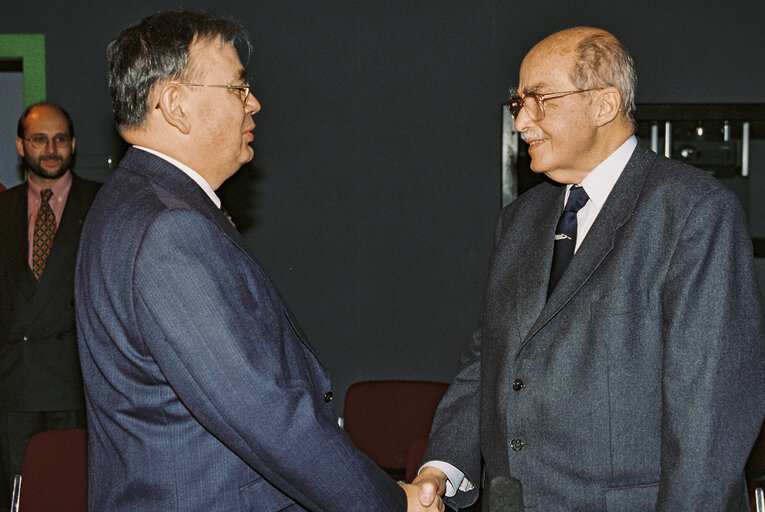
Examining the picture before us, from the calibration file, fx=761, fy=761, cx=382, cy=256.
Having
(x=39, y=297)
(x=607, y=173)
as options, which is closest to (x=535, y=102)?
(x=607, y=173)

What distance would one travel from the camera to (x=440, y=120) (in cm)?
445

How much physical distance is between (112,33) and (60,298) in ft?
5.22

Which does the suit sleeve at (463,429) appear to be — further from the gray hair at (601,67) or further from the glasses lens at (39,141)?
the glasses lens at (39,141)

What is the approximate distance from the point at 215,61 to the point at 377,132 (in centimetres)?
272

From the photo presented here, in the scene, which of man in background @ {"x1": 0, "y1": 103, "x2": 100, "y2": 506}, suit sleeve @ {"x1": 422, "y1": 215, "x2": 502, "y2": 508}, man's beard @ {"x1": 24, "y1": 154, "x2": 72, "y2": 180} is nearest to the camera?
suit sleeve @ {"x1": 422, "y1": 215, "x2": 502, "y2": 508}

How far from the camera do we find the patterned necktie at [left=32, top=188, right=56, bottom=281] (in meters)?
4.10

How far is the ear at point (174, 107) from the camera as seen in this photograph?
1727 millimetres

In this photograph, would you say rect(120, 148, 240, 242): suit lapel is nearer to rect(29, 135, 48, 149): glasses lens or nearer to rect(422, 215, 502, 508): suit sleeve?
rect(422, 215, 502, 508): suit sleeve

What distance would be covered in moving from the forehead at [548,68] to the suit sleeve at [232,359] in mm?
969

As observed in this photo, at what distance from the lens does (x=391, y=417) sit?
385 cm

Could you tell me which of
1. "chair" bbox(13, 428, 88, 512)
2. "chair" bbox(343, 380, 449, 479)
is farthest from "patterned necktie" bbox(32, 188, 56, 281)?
"chair" bbox(343, 380, 449, 479)

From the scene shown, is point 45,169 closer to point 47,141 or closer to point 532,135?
point 47,141

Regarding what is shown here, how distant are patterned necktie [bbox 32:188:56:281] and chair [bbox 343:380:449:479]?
71.6 inches

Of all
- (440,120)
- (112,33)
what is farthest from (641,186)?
(112,33)
